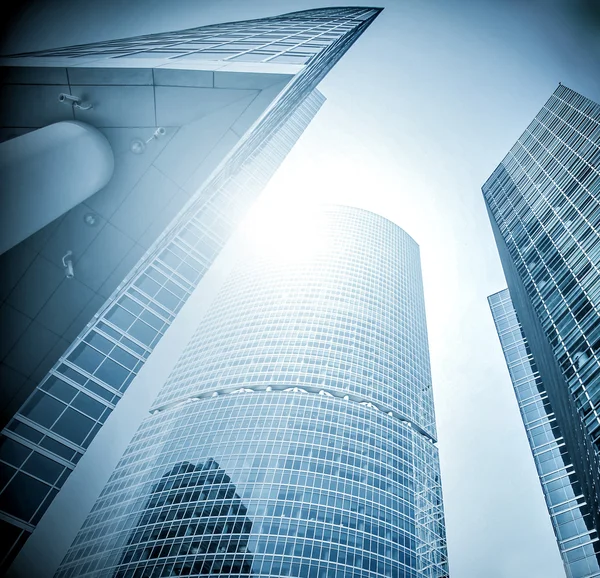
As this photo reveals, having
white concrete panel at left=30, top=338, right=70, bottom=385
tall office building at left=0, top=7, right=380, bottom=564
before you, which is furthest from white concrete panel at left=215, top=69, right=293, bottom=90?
white concrete panel at left=30, top=338, right=70, bottom=385

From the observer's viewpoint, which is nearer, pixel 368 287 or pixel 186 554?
pixel 186 554

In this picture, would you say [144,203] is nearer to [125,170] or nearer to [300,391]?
[125,170]

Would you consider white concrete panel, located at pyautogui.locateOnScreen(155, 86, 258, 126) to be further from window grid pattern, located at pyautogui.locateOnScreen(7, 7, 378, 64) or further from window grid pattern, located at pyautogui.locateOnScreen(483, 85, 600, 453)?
window grid pattern, located at pyautogui.locateOnScreen(483, 85, 600, 453)

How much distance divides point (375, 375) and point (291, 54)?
10159cm

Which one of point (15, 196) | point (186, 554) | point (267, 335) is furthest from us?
point (267, 335)

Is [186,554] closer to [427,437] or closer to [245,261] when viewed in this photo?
[427,437]

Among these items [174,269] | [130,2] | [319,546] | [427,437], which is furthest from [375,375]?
[130,2]

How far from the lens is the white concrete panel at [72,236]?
985 cm

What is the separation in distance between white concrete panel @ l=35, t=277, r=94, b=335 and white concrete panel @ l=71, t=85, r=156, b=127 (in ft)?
13.3

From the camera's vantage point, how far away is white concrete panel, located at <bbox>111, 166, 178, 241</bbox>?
404 inches

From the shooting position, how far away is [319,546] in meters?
73.4

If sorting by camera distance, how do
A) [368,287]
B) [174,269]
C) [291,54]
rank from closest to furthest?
1. [291,54]
2. [174,269]
3. [368,287]

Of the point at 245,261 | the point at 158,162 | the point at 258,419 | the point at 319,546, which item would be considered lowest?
the point at 158,162

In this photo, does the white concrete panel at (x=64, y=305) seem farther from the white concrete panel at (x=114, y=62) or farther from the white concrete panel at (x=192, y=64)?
the white concrete panel at (x=192, y=64)
